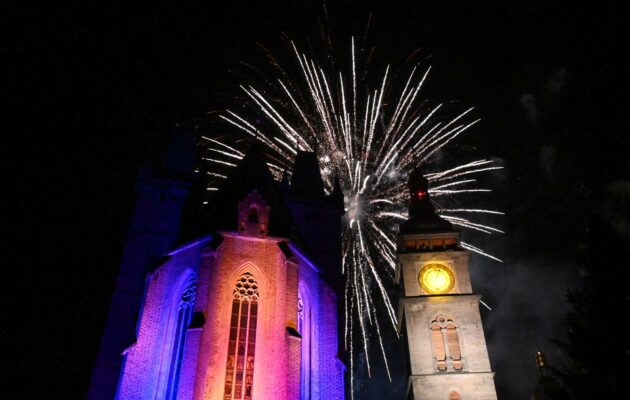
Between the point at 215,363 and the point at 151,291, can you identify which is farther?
the point at 151,291

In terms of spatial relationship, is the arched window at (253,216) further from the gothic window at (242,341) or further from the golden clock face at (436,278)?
the golden clock face at (436,278)

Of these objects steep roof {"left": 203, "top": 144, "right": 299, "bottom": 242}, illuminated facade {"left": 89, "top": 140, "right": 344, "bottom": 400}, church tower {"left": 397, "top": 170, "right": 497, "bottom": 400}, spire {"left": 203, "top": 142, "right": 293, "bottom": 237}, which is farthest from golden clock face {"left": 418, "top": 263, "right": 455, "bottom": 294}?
spire {"left": 203, "top": 142, "right": 293, "bottom": 237}

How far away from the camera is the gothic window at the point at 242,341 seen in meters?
23.3

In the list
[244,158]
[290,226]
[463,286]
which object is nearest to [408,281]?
[463,286]

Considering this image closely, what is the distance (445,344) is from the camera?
34.9m

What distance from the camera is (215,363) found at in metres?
23.2

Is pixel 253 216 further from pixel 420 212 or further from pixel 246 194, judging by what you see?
pixel 420 212

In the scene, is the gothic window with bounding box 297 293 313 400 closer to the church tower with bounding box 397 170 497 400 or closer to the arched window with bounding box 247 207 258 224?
the arched window with bounding box 247 207 258 224

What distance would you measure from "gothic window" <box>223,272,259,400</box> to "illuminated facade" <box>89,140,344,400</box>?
5cm

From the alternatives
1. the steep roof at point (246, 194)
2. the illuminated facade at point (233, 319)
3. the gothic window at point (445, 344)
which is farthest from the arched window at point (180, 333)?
the gothic window at point (445, 344)

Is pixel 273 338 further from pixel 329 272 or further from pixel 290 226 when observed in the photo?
pixel 329 272

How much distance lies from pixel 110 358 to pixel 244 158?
15.1m

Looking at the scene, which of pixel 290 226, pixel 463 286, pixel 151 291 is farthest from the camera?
pixel 463 286

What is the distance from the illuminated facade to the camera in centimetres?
2355
